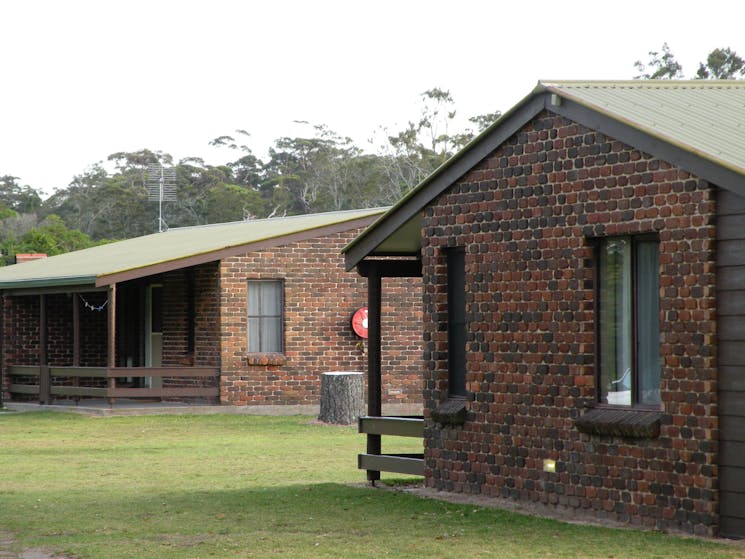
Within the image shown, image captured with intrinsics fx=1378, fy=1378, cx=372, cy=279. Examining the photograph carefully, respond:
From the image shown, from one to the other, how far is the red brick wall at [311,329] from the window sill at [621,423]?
15.8 m

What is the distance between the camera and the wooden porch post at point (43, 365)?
96.2 ft

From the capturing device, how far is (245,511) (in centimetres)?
1339

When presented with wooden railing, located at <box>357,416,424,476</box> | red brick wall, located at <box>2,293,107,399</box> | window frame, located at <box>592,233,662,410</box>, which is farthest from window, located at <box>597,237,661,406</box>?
red brick wall, located at <box>2,293,107,399</box>

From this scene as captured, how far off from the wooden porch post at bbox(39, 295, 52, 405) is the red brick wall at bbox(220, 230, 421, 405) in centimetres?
446

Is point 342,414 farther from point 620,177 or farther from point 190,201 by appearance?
point 190,201

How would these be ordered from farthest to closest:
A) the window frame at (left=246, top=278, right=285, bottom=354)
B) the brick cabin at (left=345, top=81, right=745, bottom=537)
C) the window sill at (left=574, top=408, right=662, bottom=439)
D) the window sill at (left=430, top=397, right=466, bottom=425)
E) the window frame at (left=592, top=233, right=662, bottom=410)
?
1. the window frame at (left=246, top=278, right=285, bottom=354)
2. the window sill at (left=430, top=397, right=466, bottom=425)
3. the window frame at (left=592, top=233, right=662, bottom=410)
4. the window sill at (left=574, top=408, right=662, bottom=439)
5. the brick cabin at (left=345, top=81, right=745, bottom=537)

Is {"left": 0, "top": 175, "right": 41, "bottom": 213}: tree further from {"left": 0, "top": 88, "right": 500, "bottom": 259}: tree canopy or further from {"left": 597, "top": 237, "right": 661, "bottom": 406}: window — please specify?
{"left": 597, "top": 237, "right": 661, "bottom": 406}: window

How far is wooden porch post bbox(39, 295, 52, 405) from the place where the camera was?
29.3 metres

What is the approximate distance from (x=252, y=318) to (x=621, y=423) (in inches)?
659

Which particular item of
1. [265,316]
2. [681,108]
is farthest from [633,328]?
[265,316]

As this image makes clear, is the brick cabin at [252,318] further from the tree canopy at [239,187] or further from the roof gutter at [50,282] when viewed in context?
the tree canopy at [239,187]

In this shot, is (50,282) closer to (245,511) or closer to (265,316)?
(265,316)

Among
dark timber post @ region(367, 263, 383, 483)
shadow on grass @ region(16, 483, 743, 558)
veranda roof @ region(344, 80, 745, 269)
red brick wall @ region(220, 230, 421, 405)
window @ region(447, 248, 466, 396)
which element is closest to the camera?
shadow on grass @ region(16, 483, 743, 558)

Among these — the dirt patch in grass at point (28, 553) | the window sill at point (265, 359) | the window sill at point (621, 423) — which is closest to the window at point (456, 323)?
the window sill at point (621, 423)
